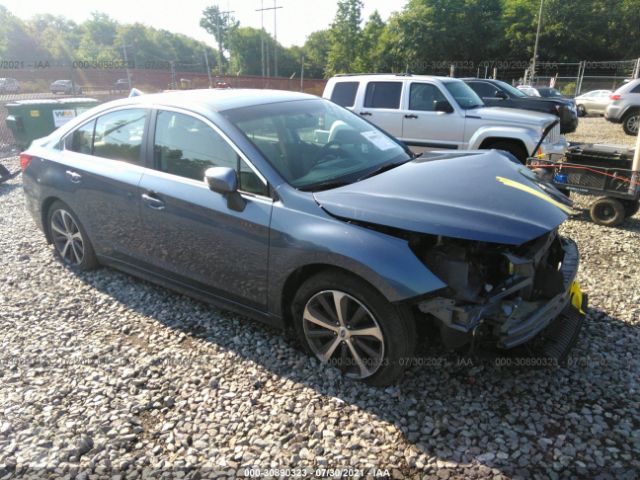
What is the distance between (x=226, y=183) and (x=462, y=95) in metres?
6.59

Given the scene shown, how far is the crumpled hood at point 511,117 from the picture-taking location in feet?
23.6

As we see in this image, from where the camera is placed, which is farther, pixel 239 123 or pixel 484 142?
pixel 484 142

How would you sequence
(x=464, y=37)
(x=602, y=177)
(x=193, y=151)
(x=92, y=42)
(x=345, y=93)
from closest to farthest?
(x=193, y=151) → (x=602, y=177) → (x=345, y=93) → (x=464, y=37) → (x=92, y=42)

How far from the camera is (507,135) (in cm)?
721

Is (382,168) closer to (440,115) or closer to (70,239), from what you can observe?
(70,239)

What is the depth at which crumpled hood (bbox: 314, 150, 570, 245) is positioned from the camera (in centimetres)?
248

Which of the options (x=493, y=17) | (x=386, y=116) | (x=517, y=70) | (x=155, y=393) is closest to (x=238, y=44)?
(x=493, y=17)

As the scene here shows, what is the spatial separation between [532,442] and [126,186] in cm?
333

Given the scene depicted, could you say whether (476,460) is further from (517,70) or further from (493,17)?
(493,17)

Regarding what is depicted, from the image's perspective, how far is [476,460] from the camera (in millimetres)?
2334

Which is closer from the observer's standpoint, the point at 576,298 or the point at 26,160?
the point at 576,298

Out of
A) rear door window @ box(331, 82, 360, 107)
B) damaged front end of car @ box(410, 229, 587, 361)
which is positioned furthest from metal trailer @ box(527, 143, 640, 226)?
rear door window @ box(331, 82, 360, 107)

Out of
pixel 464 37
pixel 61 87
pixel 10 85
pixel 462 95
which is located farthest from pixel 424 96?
pixel 464 37

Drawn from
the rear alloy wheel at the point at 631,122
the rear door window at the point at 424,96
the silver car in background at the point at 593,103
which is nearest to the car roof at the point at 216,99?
the rear door window at the point at 424,96
